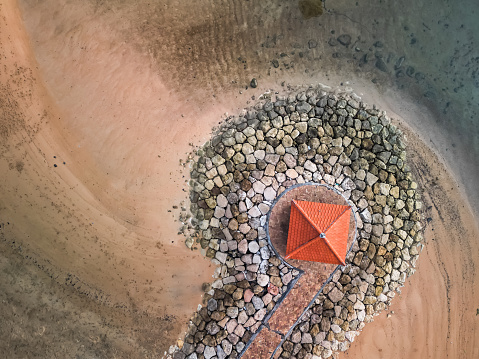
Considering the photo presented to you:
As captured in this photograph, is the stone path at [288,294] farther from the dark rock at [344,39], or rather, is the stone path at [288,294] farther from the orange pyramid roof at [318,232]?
the dark rock at [344,39]

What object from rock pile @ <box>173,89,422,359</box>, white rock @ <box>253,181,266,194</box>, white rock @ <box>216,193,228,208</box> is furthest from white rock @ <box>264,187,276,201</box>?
white rock @ <box>216,193,228,208</box>

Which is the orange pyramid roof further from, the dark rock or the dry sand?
the dark rock

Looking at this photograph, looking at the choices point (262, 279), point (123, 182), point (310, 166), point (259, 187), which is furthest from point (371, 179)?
point (123, 182)

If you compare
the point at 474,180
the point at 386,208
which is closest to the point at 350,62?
the point at 386,208

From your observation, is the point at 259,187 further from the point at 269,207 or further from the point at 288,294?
the point at 288,294

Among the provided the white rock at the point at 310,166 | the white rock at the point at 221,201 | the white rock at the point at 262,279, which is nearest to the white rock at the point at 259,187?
the white rock at the point at 221,201

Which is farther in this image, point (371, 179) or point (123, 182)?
point (371, 179)

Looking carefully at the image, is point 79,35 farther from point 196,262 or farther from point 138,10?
point 196,262
